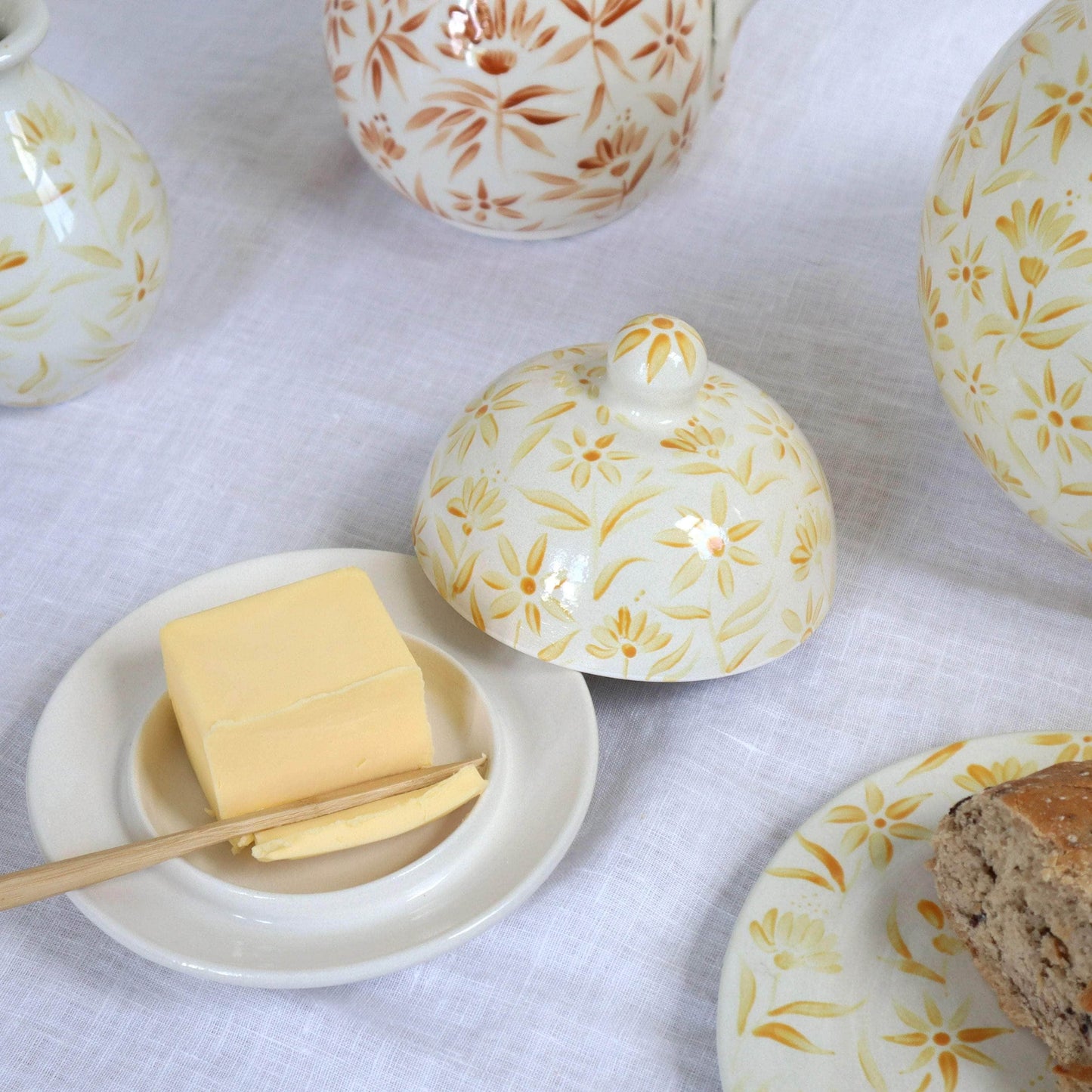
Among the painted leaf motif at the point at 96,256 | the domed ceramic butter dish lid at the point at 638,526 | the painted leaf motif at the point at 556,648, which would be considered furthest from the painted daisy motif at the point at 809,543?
the painted leaf motif at the point at 96,256

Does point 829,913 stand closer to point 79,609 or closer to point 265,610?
point 265,610

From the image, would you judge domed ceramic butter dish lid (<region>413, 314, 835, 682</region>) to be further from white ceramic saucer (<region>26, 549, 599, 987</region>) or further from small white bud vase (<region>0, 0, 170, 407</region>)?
small white bud vase (<region>0, 0, 170, 407</region>)

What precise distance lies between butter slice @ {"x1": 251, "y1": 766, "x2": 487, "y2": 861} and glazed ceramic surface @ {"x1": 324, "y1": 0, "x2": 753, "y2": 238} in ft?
1.23

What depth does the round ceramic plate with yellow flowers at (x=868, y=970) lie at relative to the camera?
17.8 inches

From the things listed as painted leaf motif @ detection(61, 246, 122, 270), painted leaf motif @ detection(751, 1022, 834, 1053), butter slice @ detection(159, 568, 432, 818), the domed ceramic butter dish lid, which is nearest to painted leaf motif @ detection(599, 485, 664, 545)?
the domed ceramic butter dish lid

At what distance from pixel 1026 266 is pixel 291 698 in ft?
1.13

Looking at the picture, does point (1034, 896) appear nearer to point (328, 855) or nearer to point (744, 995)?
point (744, 995)

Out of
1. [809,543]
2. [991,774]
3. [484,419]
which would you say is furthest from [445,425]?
[991,774]

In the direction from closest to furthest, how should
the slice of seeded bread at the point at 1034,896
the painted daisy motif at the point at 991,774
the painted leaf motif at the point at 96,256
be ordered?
the slice of seeded bread at the point at 1034,896
the painted daisy motif at the point at 991,774
the painted leaf motif at the point at 96,256

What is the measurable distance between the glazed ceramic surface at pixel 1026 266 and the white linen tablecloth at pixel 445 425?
0.38 ft

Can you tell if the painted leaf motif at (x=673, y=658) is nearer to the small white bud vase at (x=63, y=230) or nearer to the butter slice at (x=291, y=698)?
the butter slice at (x=291, y=698)

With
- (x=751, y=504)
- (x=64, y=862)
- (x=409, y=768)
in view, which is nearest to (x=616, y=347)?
(x=751, y=504)

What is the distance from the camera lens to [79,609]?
64 centimetres

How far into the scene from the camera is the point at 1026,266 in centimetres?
50
